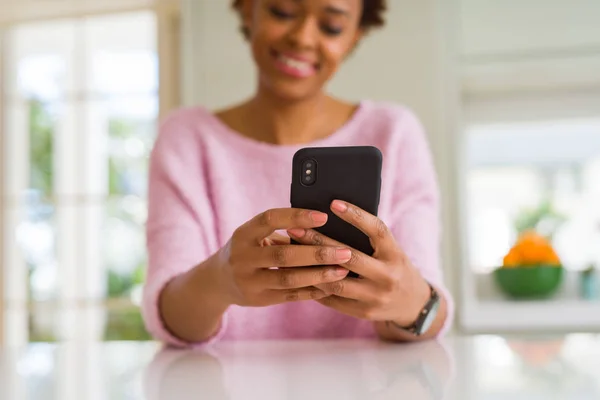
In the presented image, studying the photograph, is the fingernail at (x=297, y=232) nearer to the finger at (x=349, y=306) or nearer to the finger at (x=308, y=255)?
the finger at (x=308, y=255)

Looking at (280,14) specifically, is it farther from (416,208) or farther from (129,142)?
(129,142)

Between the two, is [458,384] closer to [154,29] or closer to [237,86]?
[237,86]

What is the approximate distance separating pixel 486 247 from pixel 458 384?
6.59 feet

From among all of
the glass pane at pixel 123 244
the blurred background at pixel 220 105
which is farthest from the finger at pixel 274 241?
the glass pane at pixel 123 244

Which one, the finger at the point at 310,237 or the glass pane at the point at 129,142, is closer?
the finger at the point at 310,237

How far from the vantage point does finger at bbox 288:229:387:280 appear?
726 mm

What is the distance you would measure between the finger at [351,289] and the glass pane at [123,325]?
213cm

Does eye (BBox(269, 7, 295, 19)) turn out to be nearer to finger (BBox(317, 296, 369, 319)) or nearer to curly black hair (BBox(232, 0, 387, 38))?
curly black hair (BBox(232, 0, 387, 38))

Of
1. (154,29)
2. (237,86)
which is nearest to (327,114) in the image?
(237,86)

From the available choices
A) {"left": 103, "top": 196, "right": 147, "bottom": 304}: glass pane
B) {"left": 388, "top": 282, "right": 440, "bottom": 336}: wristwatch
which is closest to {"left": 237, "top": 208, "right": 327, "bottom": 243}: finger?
{"left": 388, "top": 282, "right": 440, "bottom": 336}: wristwatch

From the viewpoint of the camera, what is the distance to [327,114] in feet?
4.05

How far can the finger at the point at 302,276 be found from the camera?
29.0 inches

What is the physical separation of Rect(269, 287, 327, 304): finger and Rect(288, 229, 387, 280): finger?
58 millimetres

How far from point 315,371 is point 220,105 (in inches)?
69.0
